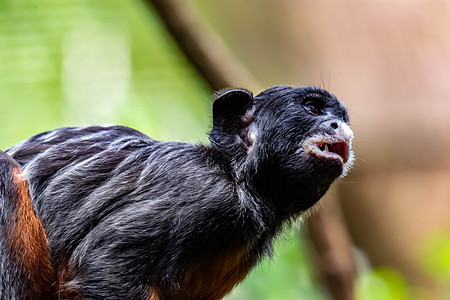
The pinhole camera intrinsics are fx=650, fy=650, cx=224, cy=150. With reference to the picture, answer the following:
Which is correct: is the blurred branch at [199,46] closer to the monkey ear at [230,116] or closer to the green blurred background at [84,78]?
the monkey ear at [230,116]

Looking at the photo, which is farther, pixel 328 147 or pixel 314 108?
pixel 314 108

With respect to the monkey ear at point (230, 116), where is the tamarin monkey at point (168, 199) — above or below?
below

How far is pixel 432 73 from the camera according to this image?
1016cm

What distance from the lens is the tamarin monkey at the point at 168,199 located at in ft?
11.8

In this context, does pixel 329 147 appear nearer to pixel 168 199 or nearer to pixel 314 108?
pixel 314 108

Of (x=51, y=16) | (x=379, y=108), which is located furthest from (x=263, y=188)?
(x=379, y=108)

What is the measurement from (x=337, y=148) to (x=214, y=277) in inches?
42.1

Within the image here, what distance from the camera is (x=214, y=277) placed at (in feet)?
12.9

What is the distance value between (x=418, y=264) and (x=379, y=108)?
2.63 meters

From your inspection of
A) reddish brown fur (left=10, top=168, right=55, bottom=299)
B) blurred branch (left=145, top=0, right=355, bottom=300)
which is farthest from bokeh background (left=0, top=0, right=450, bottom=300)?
reddish brown fur (left=10, top=168, right=55, bottom=299)

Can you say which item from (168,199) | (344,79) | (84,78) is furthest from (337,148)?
(344,79)

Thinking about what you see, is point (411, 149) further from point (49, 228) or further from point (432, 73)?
point (49, 228)

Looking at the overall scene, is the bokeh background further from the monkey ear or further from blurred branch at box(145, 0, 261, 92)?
the monkey ear

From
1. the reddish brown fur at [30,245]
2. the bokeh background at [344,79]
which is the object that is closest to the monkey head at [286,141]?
the reddish brown fur at [30,245]
